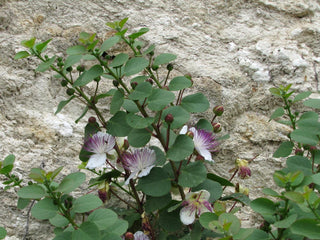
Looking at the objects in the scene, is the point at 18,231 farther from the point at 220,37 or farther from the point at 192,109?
the point at 220,37

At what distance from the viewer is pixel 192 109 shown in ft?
4.75

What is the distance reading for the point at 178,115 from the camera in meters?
1.38

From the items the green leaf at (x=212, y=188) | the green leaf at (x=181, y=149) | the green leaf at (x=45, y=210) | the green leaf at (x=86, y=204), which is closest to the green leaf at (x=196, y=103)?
the green leaf at (x=181, y=149)

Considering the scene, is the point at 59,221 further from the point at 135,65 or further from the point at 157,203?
the point at 135,65

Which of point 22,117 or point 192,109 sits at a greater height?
point 192,109

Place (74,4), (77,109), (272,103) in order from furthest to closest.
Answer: (74,4) < (272,103) < (77,109)

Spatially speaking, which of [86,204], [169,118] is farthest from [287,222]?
[86,204]

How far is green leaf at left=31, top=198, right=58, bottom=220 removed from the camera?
3.83ft

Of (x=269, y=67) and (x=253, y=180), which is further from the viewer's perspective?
(x=269, y=67)

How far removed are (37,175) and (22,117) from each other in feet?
2.82

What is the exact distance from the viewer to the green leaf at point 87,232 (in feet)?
3.66

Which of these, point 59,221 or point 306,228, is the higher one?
point 306,228

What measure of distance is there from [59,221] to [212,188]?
54cm

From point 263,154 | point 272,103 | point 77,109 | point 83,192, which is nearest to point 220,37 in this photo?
point 272,103
